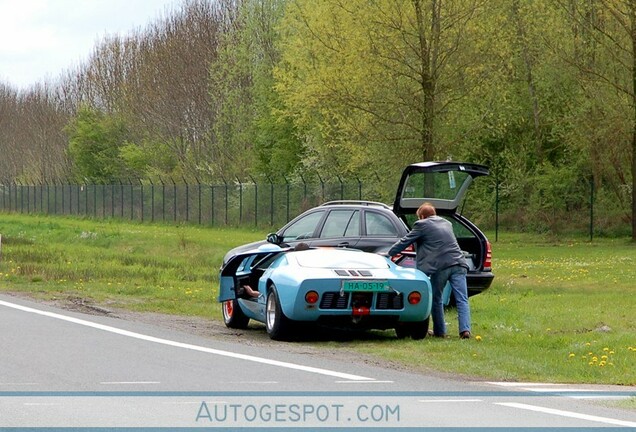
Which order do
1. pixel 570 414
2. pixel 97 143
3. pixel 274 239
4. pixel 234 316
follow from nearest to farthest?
pixel 570 414, pixel 234 316, pixel 274 239, pixel 97 143

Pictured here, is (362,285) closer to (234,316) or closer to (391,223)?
(234,316)

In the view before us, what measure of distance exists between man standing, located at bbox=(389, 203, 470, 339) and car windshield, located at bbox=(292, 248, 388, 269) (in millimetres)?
631

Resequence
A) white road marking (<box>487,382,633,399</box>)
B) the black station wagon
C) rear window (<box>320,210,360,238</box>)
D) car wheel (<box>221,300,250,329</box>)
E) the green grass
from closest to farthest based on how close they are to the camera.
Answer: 1. white road marking (<box>487,382,633,399</box>)
2. the green grass
3. car wheel (<box>221,300,250,329</box>)
4. the black station wagon
5. rear window (<box>320,210,360,238</box>)

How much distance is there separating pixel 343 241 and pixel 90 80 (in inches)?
3628

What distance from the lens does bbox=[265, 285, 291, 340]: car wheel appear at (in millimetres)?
15180

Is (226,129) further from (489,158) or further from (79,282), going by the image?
(79,282)

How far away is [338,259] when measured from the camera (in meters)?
15.5

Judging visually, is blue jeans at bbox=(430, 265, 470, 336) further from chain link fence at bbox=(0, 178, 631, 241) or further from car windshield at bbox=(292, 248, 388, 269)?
chain link fence at bbox=(0, 178, 631, 241)

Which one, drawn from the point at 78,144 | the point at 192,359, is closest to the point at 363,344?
the point at 192,359

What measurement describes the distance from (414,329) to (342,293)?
1305 millimetres

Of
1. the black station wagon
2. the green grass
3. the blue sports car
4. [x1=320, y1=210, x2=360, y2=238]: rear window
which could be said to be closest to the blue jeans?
the green grass

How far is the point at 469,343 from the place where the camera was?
49.6ft

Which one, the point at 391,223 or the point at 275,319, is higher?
the point at 391,223

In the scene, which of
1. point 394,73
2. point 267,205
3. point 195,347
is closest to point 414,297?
point 195,347
